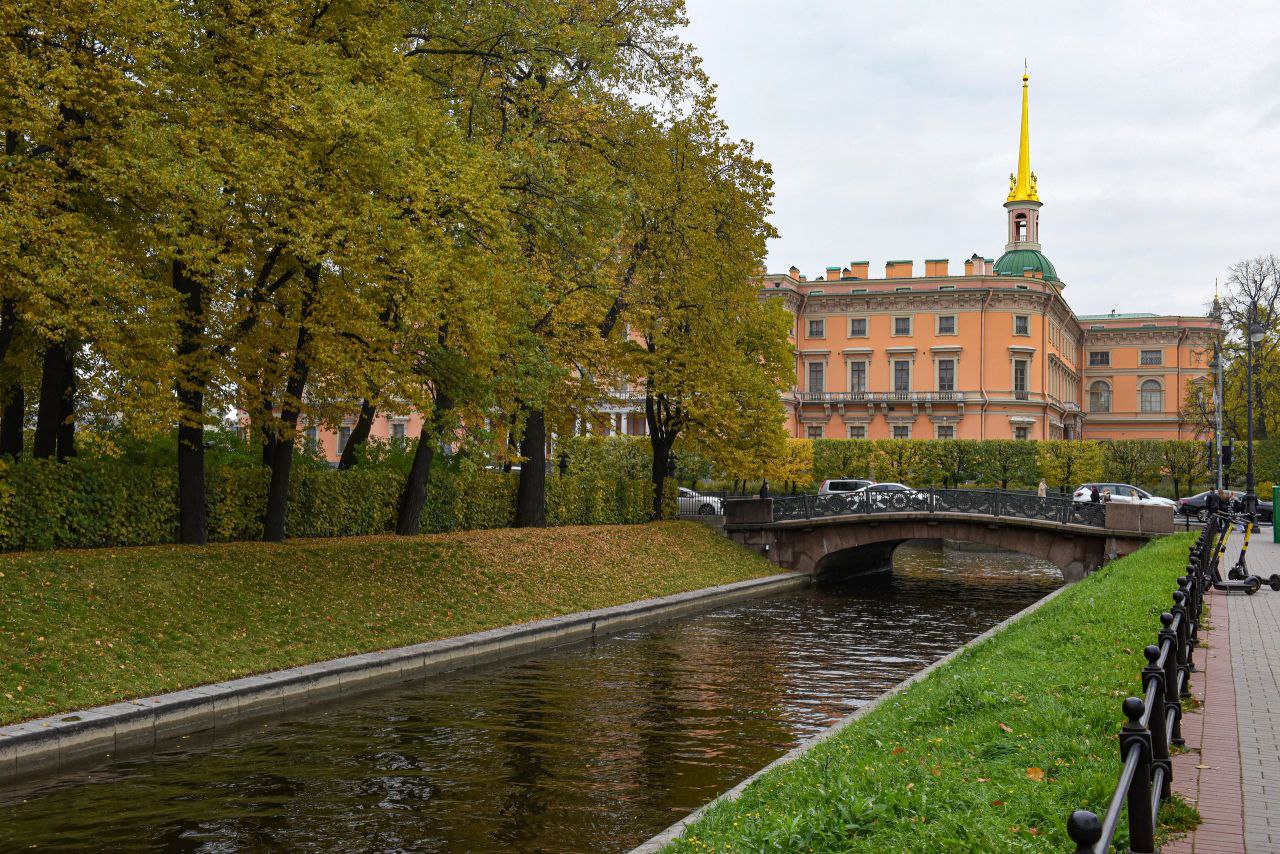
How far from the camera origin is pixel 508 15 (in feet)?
71.7

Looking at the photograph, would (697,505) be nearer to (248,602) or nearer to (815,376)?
(248,602)

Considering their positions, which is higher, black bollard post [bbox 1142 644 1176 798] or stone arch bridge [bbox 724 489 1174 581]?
black bollard post [bbox 1142 644 1176 798]

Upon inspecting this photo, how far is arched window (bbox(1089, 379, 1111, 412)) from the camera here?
97.8 meters

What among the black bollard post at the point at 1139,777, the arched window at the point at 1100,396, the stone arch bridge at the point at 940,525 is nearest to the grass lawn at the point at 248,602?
the stone arch bridge at the point at 940,525

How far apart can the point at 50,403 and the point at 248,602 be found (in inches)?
239

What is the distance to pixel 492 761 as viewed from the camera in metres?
12.7

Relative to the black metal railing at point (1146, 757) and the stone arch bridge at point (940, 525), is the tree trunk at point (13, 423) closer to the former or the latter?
the black metal railing at point (1146, 757)

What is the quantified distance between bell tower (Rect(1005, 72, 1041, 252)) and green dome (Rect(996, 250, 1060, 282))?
1285 mm

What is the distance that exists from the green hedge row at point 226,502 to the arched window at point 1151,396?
77161 millimetres

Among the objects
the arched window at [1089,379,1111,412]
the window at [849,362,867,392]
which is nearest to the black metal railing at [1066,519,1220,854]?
the window at [849,362,867,392]

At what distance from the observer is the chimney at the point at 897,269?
81.9 meters

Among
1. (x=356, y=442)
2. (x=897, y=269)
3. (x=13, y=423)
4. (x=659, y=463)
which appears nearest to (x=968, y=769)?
(x=13, y=423)

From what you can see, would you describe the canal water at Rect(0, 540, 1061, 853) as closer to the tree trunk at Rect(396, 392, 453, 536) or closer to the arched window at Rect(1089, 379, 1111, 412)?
the tree trunk at Rect(396, 392, 453, 536)

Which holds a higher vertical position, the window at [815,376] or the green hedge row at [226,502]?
the window at [815,376]
